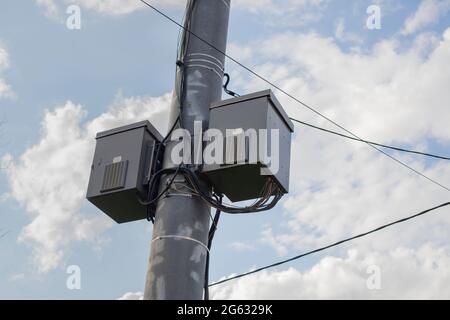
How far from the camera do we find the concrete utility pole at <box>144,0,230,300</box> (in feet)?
19.2

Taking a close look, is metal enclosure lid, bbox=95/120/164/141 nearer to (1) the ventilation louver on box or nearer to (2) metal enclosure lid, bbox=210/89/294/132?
(1) the ventilation louver on box

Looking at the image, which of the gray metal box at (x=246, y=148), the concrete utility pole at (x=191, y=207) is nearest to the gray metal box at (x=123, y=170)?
the concrete utility pole at (x=191, y=207)

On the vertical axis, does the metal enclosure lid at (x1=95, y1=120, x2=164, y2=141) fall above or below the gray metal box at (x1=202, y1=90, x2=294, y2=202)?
above

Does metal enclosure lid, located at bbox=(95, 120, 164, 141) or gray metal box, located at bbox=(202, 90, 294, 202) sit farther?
metal enclosure lid, located at bbox=(95, 120, 164, 141)

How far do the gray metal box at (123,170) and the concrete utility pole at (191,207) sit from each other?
0.24m

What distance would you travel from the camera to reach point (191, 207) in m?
6.19

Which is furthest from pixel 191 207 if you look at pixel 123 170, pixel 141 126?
pixel 141 126

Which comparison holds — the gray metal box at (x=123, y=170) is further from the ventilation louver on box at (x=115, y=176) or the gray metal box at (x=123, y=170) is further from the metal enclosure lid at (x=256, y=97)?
the metal enclosure lid at (x=256, y=97)

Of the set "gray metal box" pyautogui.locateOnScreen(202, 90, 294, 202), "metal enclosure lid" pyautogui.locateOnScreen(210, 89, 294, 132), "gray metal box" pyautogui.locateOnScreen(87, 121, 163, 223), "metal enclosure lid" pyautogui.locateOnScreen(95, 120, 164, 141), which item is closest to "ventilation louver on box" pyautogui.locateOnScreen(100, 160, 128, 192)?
A: "gray metal box" pyautogui.locateOnScreen(87, 121, 163, 223)

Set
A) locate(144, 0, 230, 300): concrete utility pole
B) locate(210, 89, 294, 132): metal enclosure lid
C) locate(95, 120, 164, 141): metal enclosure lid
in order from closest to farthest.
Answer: locate(144, 0, 230, 300): concrete utility pole
locate(210, 89, 294, 132): metal enclosure lid
locate(95, 120, 164, 141): metal enclosure lid

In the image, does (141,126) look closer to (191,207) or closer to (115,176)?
(115,176)

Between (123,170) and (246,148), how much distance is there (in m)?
1.13

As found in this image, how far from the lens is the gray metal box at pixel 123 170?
6.65 metres

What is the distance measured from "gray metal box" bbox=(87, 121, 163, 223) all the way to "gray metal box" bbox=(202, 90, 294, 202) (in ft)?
1.96
